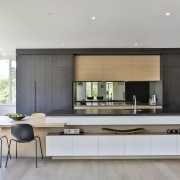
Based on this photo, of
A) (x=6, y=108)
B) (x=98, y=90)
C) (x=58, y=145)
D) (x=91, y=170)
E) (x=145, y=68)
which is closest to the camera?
(x=91, y=170)

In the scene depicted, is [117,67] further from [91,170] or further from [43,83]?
[91,170]

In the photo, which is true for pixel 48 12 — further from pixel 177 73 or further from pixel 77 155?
pixel 177 73

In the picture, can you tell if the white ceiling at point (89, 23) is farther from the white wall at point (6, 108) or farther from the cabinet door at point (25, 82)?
the white wall at point (6, 108)

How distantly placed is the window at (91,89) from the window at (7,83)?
2.95 meters

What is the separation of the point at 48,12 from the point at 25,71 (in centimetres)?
347

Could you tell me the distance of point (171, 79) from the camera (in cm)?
673

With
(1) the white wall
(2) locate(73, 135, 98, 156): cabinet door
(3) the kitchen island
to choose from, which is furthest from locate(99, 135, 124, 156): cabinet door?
(1) the white wall

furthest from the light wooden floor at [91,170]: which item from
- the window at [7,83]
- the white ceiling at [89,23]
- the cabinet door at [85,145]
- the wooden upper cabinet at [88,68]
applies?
the window at [7,83]

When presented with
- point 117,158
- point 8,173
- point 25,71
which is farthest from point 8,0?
point 25,71

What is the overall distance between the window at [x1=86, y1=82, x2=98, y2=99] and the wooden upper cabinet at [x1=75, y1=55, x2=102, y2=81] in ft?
0.55

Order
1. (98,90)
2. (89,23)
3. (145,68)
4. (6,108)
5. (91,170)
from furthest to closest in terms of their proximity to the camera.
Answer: (6,108) < (98,90) < (145,68) < (89,23) < (91,170)

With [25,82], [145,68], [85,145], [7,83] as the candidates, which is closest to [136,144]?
[85,145]

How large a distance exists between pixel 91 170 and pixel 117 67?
12.7 feet

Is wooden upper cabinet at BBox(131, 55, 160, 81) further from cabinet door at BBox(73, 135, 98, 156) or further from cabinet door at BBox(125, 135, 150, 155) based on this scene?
cabinet door at BBox(73, 135, 98, 156)
